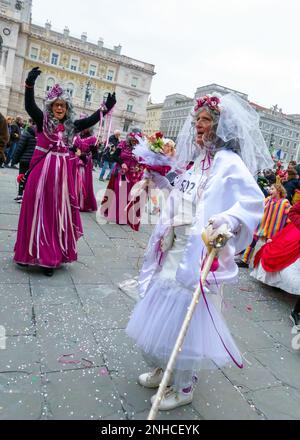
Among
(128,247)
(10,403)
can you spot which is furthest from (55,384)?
(128,247)

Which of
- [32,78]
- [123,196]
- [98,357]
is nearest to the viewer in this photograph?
[98,357]

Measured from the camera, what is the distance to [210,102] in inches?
84.7

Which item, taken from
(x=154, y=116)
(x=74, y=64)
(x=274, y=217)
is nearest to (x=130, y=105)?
(x=74, y=64)

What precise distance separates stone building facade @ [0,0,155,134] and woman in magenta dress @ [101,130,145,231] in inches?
1783

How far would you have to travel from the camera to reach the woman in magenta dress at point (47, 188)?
3.87 meters

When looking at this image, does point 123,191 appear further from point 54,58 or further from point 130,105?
point 130,105

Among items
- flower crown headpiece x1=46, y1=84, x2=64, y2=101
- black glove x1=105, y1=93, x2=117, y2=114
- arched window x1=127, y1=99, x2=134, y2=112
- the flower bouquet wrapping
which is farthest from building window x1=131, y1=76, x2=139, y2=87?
the flower bouquet wrapping

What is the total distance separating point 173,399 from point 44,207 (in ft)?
8.29

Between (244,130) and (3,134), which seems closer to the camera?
(244,130)

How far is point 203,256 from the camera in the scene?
6.44ft

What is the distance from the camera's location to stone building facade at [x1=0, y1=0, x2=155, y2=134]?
49.8 meters

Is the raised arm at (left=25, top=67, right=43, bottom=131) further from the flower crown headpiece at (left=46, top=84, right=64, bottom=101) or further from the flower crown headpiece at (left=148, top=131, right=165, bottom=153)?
the flower crown headpiece at (left=148, top=131, right=165, bottom=153)

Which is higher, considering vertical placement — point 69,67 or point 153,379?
point 69,67

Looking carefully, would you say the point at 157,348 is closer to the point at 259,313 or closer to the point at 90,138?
the point at 259,313
